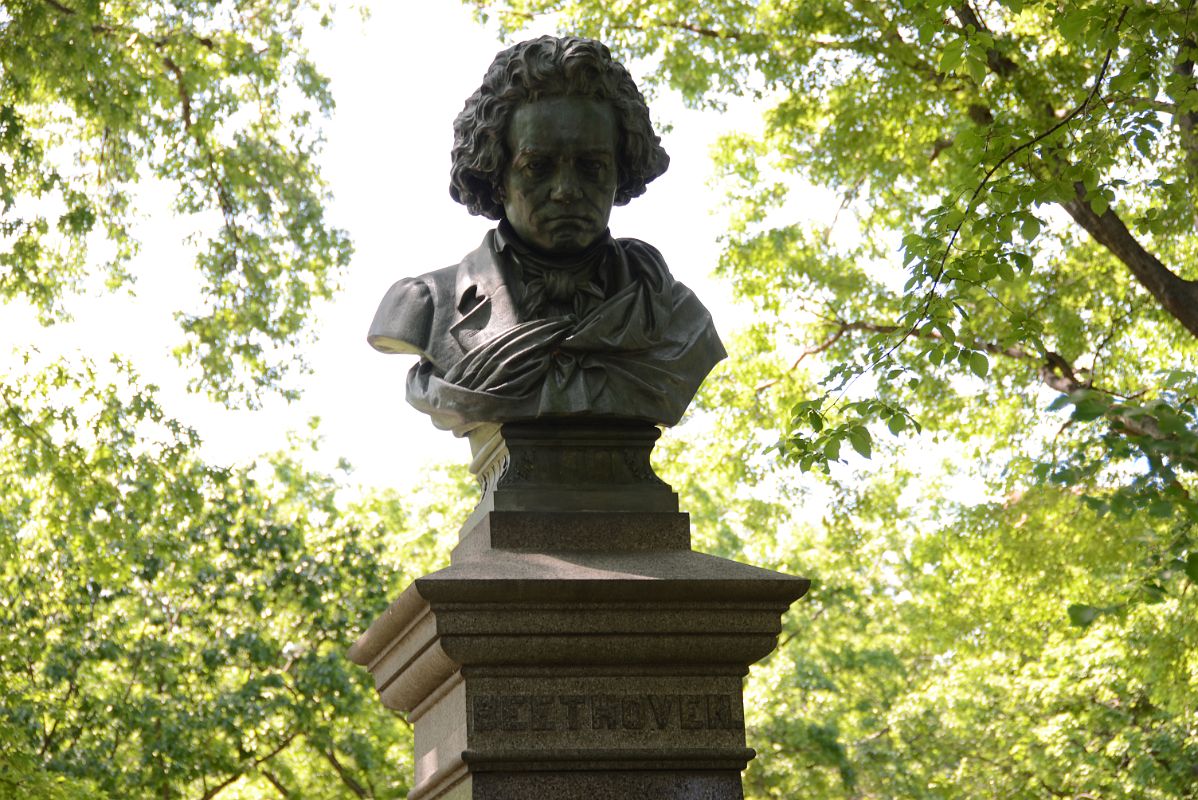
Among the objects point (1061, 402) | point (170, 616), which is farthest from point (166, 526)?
point (1061, 402)

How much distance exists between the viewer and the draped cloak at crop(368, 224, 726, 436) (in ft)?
17.8

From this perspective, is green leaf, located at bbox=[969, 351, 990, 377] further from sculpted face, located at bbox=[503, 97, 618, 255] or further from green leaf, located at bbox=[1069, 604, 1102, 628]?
green leaf, located at bbox=[1069, 604, 1102, 628]

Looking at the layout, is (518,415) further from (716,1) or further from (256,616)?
(256,616)

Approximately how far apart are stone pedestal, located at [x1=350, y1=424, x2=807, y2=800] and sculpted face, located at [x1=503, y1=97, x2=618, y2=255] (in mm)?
1025

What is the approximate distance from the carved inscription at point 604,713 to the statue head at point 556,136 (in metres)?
1.61

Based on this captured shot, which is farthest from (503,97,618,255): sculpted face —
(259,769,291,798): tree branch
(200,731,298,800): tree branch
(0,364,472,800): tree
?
(259,769,291,798): tree branch

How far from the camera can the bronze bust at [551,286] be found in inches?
215

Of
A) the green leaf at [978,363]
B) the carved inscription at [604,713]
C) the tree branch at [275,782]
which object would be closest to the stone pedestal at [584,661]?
the carved inscription at [604,713]

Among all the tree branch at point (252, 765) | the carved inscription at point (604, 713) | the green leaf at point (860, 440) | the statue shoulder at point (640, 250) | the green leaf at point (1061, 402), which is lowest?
the carved inscription at point (604, 713)

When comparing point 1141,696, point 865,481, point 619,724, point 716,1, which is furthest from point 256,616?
point 619,724

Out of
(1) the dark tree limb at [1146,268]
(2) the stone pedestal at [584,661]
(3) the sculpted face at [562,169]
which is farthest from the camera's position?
(1) the dark tree limb at [1146,268]

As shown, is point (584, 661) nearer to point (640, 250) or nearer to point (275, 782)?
point (640, 250)

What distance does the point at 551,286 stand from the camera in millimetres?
5758

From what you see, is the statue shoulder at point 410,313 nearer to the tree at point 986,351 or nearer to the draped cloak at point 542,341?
the draped cloak at point 542,341
